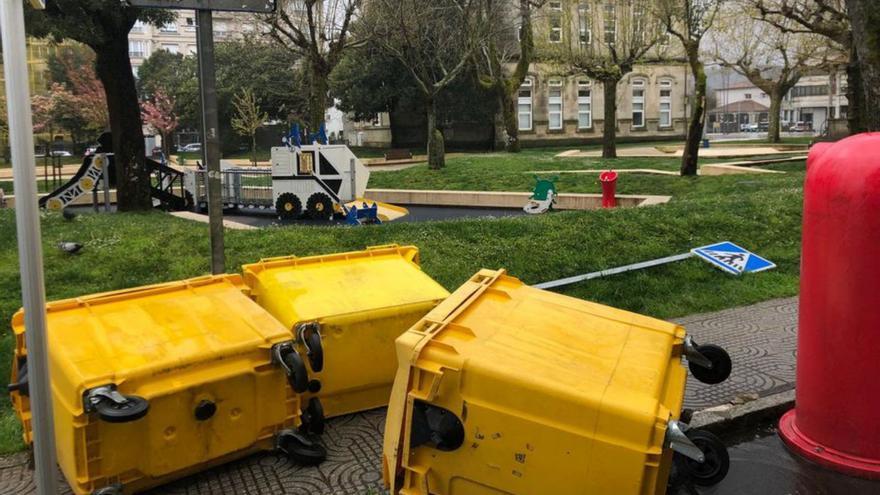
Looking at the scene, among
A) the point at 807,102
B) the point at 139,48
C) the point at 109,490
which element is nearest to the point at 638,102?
the point at 109,490

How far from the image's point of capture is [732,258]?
9.72 m

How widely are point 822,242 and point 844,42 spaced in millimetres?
17709

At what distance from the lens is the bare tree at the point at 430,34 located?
25.7 metres

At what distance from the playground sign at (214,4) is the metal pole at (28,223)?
2906mm

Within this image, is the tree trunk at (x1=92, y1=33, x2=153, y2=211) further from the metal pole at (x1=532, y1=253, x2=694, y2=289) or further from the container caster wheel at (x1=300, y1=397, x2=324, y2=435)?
the container caster wheel at (x1=300, y1=397, x2=324, y2=435)

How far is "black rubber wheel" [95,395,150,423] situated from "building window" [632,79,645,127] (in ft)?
168

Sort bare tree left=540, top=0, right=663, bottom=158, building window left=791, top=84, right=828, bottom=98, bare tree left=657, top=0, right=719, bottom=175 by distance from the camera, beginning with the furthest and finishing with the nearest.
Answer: building window left=791, top=84, right=828, bottom=98, bare tree left=540, top=0, right=663, bottom=158, bare tree left=657, top=0, right=719, bottom=175

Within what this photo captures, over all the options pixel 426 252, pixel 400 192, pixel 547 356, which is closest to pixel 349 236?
pixel 426 252

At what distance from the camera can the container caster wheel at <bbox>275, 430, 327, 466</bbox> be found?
4.33 metres

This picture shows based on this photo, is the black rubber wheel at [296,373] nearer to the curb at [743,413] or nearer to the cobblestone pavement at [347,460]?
the cobblestone pavement at [347,460]

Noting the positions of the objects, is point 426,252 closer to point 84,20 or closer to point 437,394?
point 437,394

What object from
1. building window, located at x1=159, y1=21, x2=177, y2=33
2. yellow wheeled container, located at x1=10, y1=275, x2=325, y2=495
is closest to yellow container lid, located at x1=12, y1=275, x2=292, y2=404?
yellow wheeled container, located at x1=10, y1=275, x2=325, y2=495

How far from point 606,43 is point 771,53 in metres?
14.5

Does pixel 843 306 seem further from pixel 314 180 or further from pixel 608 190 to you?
pixel 314 180
